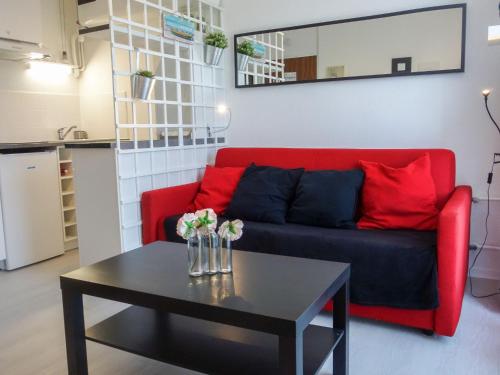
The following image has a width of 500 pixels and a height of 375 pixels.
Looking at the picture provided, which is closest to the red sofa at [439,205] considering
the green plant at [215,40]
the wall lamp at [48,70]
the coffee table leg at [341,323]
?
the coffee table leg at [341,323]

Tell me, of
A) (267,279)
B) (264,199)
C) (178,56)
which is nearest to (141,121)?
(178,56)

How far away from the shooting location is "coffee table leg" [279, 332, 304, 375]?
117cm

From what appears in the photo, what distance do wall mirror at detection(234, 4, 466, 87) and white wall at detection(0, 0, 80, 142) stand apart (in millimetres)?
1965

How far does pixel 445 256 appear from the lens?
6.13 ft

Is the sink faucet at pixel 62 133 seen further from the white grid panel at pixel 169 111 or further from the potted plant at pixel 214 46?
the potted plant at pixel 214 46

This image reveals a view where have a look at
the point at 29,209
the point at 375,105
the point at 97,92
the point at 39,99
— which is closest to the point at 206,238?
the point at 375,105

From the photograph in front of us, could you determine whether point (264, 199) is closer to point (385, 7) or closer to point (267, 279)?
point (267, 279)

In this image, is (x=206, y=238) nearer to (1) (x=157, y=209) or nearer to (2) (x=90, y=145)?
(1) (x=157, y=209)

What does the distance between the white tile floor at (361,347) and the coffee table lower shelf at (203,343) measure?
0.24 meters

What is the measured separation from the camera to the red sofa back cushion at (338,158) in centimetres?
248

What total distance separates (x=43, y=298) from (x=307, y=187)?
1.69 metres

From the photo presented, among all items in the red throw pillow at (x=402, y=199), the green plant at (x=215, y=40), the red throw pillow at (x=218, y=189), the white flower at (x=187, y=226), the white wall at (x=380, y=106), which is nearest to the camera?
the white flower at (x=187, y=226)

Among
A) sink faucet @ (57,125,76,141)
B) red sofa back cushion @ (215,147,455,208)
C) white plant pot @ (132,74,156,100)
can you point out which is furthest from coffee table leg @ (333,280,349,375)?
sink faucet @ (57,125,76,141)

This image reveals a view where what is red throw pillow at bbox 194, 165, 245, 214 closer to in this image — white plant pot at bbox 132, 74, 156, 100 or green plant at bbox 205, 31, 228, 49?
white plant pot at bbox 132, 74, 156, 100
